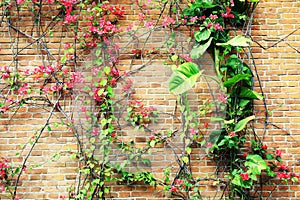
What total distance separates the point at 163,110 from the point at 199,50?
0.61 m

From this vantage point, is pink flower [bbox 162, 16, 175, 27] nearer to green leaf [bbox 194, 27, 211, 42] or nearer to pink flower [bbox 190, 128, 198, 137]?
green leaf [bbox 194, 27, 211, 42]

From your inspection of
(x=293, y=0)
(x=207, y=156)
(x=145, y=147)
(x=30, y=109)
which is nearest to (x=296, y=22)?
(x=293, y=0)

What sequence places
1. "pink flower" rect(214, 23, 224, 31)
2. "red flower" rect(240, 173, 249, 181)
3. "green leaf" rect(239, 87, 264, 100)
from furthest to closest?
"pink flower" rect(214, 23, 224, 31)
"green leaf" rect(239, 87, 264, 100)
"red flower" rect(240, 173, 249, 181)

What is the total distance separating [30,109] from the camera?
3.44 meters

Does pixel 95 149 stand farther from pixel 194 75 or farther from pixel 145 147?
pixel 194 75

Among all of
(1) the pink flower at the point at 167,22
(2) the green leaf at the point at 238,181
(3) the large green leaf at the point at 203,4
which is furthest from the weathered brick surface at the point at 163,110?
(3) the large green leaf at the point at 203,4

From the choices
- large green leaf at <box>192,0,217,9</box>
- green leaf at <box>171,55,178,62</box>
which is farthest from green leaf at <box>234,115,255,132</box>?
large green leaf at <box>192,0,217,9</box>

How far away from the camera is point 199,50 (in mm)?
3412

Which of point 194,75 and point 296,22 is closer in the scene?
point 194,75

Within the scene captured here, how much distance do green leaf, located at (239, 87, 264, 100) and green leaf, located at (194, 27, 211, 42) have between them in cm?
56

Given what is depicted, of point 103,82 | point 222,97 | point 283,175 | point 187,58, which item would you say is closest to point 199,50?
point 187,58

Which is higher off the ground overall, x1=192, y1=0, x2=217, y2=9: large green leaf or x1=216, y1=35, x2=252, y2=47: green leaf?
x1=192, y1=0, x2=217, y2=9: large green leaf

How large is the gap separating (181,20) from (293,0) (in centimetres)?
104

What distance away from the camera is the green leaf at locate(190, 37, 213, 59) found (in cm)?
338
